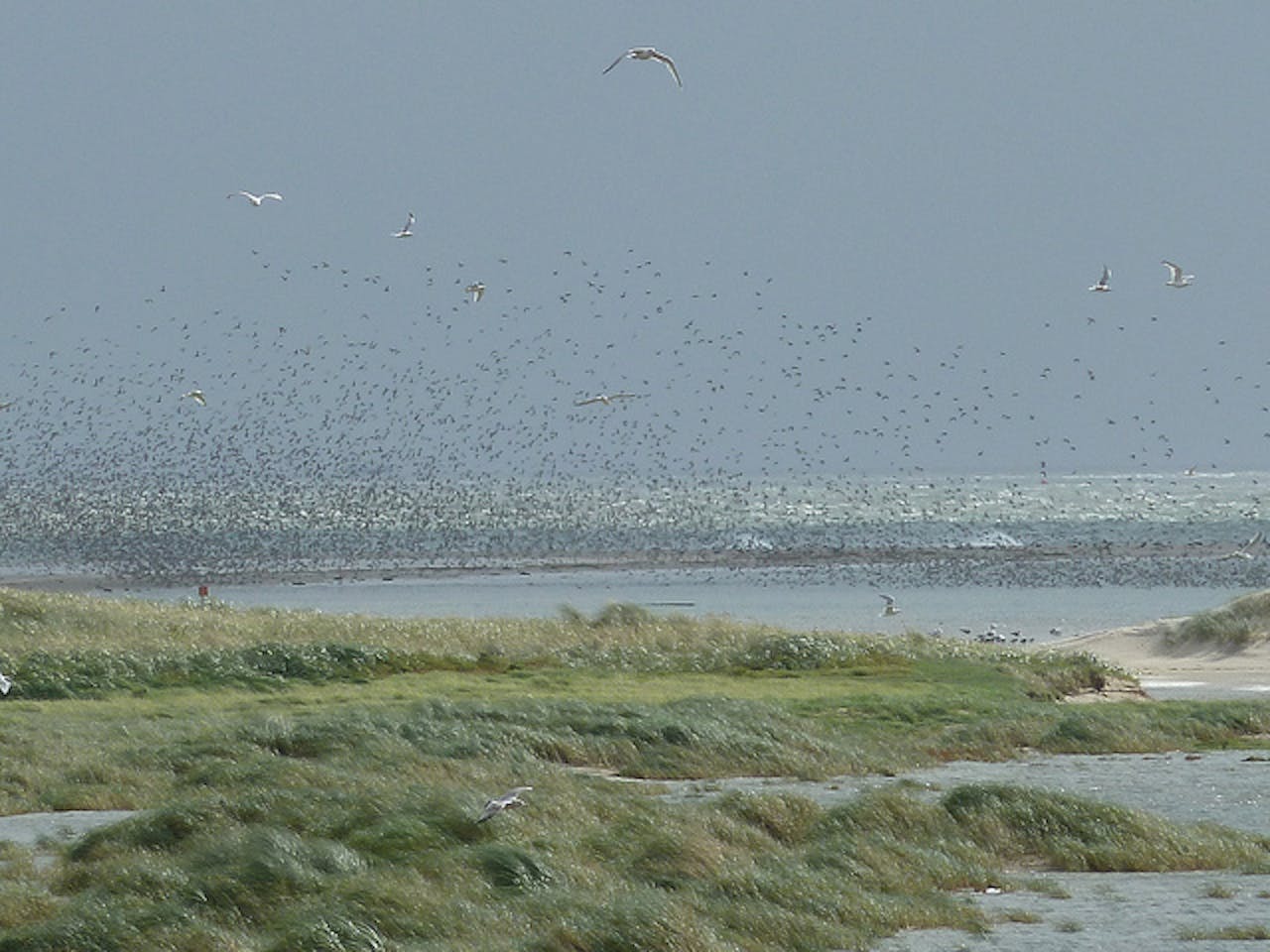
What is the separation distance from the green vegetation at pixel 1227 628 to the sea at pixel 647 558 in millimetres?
11098

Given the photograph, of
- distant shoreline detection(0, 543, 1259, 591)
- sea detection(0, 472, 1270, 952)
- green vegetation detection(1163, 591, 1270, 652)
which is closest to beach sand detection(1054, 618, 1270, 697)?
green vegetation detection(1163, 591, 1270, 652)

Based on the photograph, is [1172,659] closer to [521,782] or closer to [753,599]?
[521,782]

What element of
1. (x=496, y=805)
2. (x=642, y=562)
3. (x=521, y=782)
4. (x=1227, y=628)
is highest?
(x=496, y=805)

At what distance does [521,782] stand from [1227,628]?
39318mm

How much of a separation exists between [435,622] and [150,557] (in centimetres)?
8378

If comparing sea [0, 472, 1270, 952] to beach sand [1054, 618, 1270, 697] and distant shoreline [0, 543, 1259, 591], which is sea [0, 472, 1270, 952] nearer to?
distant shoreline [0, 543, 1259, 591]

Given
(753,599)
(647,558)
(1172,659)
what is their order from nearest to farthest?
(1172,659) → (753,599) → (647,558)

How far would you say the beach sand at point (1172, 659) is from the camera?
2010 inches

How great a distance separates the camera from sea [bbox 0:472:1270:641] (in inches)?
3681

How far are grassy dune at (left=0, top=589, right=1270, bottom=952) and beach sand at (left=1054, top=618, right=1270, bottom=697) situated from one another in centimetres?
638

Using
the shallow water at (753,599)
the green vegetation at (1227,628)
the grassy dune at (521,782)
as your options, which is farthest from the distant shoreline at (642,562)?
the grassy dune at (521,782)

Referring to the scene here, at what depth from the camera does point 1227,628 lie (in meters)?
60.2

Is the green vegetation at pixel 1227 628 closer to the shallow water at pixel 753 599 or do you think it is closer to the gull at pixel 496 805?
the shallow water at pixel 753 599

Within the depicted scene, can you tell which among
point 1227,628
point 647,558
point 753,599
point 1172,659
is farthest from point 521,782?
point 647,558
